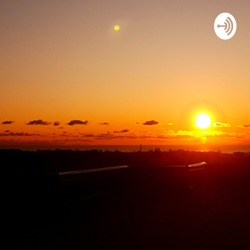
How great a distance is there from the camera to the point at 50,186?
2214 cm

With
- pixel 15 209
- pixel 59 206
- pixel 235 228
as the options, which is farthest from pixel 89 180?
pixel 235 228

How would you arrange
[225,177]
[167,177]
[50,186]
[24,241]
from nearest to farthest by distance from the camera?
[24,241], [50,186], [167,177], [225,177]

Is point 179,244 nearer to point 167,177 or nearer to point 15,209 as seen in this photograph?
point 15,209

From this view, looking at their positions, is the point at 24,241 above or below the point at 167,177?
below

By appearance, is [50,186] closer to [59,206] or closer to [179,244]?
[59,206]

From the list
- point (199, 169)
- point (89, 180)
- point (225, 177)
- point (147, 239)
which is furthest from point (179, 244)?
point (225, 177)

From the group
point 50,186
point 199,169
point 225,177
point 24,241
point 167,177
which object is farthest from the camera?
point 225,177

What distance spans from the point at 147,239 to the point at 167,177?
18118 mm

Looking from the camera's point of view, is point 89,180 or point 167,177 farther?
point 167,177

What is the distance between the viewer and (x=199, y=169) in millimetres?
43625

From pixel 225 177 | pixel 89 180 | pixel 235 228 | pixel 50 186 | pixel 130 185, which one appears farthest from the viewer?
pixel 225 177

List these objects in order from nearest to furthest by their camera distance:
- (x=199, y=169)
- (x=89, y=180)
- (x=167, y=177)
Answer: (x=89, y=180), (x=167, y=177), (x=199, y=169)

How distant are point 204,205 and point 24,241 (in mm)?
14561

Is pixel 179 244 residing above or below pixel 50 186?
below
